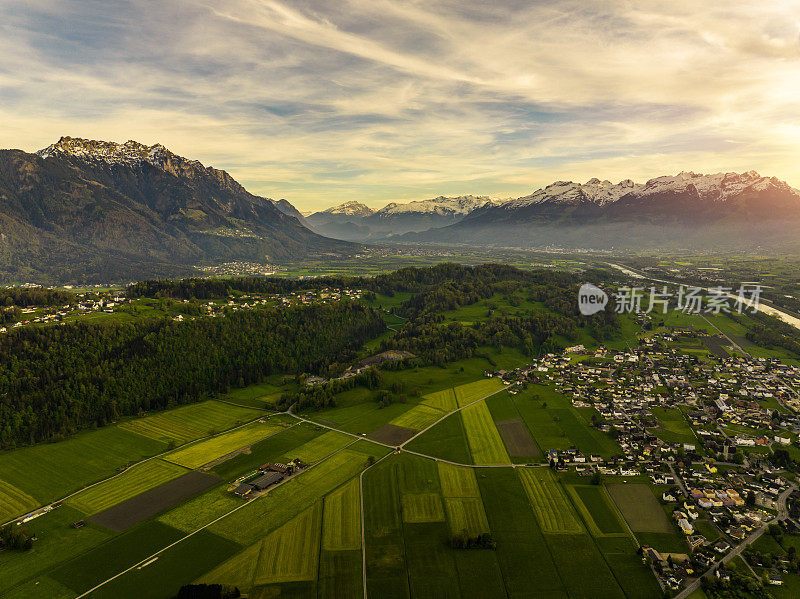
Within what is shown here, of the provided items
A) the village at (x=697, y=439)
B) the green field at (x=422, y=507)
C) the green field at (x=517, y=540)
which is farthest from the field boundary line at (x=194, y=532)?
the village at (x=697, y=439)

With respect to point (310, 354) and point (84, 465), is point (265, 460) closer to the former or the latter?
point (84, 465)

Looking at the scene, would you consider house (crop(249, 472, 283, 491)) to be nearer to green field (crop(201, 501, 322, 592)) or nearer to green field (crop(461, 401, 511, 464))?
green field (crop(201, 501, 322, 592))

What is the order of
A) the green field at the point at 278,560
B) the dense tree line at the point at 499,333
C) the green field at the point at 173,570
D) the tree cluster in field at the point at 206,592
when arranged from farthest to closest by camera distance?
the dense tree line at the point at 499,333 < the green field at the point at 278,560 < the green field at the point at 173,570 < the tree cluster in field at the point at 206,592

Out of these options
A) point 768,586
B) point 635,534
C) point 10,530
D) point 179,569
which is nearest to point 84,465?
point 10,530

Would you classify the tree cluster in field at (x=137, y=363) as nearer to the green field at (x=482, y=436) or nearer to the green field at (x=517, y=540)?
the green field at (x=482, y=436)

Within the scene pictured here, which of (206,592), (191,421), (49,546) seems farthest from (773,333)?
(49,546)

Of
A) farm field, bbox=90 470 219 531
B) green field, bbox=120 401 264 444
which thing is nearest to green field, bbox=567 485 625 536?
farm field, bbox=90 470 219 531
